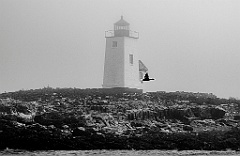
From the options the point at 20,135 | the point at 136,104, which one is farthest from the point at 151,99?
the point at 20,135

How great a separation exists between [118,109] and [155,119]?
3.07 metres

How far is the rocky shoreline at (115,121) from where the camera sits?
4538 centimetres

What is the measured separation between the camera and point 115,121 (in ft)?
169

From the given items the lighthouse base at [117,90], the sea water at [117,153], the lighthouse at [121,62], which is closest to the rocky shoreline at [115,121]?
the sea water at [117,153]

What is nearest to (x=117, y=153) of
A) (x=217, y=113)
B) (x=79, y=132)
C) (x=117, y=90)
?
(x=79, y=132)

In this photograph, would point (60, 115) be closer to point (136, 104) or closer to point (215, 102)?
point (136, 104)

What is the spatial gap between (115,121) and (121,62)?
19.8 metres

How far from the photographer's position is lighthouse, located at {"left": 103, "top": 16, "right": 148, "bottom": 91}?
7062cm

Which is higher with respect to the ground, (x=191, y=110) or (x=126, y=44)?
(x=126, y=44)

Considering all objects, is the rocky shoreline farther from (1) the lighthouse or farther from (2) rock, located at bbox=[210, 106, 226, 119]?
(1) the lighthouse

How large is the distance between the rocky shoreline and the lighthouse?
895 centimetres

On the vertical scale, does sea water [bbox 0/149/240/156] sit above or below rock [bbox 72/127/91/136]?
below

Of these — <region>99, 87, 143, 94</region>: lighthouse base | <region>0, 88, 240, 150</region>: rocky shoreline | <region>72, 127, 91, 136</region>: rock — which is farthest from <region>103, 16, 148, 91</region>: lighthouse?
<region>72, 127, 91, 136</region>: rock

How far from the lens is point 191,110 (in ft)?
183
